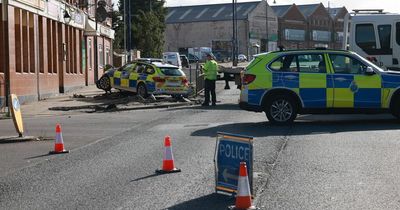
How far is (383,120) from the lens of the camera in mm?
15586

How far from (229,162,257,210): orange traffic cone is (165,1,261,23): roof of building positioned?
298ft

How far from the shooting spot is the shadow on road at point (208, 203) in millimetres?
6770

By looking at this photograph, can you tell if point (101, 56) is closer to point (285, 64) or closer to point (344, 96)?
point (285, 64)

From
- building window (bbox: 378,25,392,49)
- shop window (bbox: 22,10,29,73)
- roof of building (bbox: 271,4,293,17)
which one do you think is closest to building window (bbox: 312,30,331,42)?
roof of building (bbox: 271,4,293,17)

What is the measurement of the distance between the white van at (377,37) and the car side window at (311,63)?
5126 mm

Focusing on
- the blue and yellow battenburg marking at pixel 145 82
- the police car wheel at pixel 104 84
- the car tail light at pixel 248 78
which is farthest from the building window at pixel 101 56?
the car tail light at pixel 248 78

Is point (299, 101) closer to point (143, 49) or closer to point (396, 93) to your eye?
point (396, 93)

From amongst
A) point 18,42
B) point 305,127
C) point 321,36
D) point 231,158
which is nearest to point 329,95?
point 305,127

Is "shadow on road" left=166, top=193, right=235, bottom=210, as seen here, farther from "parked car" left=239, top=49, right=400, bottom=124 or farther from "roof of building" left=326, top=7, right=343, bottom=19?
"roof of building" left=326, top=7, right=343, bottom=19

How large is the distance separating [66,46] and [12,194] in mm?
25389

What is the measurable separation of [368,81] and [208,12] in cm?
8793

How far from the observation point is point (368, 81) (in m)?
14.3

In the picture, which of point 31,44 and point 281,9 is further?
point 281,9

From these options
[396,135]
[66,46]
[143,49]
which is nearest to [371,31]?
[396,135]
